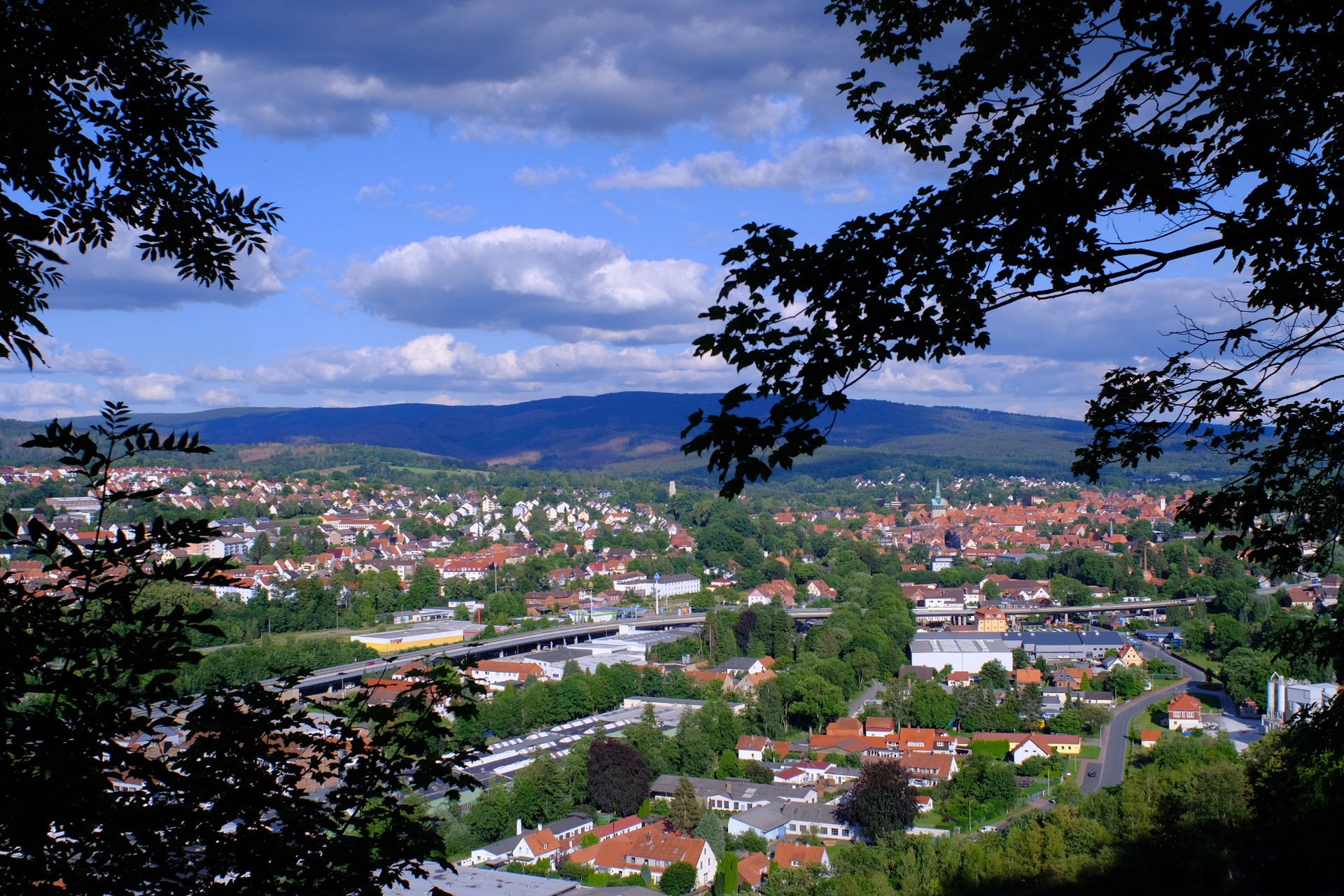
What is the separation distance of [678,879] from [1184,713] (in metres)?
11.5

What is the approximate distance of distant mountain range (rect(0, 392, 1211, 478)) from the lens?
112m

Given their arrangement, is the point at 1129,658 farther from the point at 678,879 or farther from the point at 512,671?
the point at 678,879

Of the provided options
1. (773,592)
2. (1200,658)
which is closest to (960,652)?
(1200,658)

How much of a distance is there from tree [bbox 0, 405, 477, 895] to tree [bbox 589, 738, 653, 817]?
13.4 m

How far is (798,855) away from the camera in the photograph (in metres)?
12.1

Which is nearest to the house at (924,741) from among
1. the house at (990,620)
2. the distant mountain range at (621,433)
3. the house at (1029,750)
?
the house at (1029,750)

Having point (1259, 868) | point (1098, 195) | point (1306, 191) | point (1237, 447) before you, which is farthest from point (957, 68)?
point (1259, 868)

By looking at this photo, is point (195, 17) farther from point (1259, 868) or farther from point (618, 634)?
point (618, 634)

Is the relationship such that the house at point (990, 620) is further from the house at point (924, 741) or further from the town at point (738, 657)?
the house at point (924, 741)

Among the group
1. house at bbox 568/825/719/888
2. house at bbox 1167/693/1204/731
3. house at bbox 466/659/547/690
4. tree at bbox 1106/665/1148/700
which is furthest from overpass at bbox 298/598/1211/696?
house at bbox 1167/693/1204/731

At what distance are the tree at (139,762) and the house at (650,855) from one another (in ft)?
35.6

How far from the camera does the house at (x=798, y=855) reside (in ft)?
38.8

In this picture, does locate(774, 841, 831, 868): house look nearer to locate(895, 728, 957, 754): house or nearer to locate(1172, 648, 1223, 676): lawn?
locate(895, 728, 957, 754): house

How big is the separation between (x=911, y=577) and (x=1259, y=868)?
3369 cm
